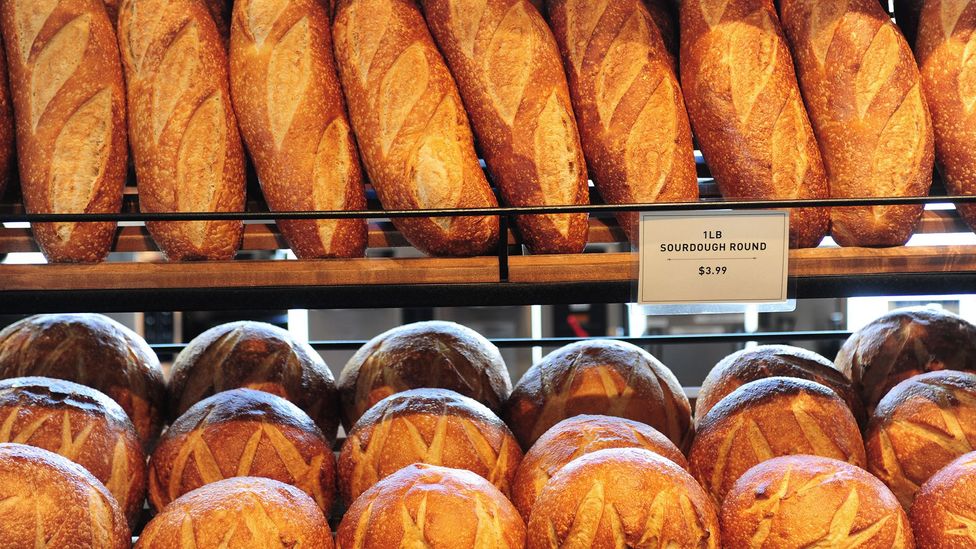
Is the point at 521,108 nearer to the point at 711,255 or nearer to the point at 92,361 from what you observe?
the point at 711,255

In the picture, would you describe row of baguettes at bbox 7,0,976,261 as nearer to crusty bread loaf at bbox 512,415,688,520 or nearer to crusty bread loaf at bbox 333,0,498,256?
crusty bread loaf at bbox 333,0,498,256

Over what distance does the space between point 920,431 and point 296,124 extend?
105 cm

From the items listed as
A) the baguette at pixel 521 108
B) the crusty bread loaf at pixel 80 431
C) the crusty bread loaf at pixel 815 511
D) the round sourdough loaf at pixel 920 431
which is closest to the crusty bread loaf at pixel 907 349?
the round sourdough loaf at pixel 920 431

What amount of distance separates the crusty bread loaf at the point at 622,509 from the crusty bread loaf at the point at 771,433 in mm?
197

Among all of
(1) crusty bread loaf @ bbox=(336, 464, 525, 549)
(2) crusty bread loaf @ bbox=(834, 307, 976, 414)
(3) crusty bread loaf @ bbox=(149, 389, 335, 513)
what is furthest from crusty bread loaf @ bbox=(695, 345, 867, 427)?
(3) crusty bread loaf @ bbox=(149, 389, 335, 513)

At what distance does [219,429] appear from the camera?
4.05 ft

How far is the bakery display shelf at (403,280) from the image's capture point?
3.56 ft

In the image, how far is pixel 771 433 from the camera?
1.25 metres

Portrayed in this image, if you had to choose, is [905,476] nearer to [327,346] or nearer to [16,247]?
[327,346]

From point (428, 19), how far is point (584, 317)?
260 centimetres

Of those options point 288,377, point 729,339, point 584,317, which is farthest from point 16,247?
point 584,317

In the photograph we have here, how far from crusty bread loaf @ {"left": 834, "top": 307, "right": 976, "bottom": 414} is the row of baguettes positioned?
14.2 inches

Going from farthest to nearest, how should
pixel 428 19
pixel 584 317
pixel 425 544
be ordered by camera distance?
pixel 584 317 → pixel 428 19 → pixel 425 544

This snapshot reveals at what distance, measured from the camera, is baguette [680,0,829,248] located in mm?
1191
